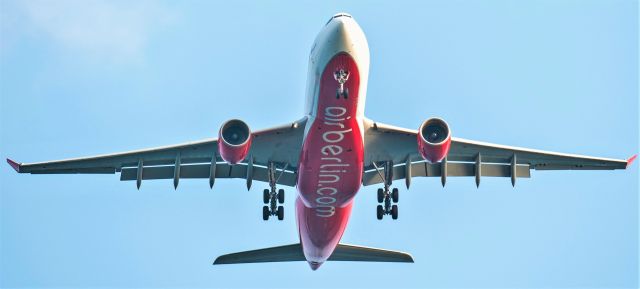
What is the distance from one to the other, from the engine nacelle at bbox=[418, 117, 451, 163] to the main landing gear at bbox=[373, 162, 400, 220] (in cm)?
327

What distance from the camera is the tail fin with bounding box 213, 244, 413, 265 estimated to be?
33.7 meters

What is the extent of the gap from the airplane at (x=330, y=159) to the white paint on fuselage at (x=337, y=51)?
0.11 feet

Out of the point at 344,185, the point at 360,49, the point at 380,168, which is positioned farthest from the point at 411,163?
the point at 360,49

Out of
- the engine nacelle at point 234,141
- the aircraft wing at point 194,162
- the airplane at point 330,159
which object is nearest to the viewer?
the airplane at point 330,159

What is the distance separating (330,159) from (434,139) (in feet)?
10.3

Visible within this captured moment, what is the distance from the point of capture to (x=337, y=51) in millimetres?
25828

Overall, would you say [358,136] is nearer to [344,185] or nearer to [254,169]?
[344,185]

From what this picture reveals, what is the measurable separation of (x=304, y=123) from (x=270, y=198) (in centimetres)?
412

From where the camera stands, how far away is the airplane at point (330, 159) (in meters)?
26.6

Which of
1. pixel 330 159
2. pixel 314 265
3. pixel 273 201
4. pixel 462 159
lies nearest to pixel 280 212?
pixel 273 201

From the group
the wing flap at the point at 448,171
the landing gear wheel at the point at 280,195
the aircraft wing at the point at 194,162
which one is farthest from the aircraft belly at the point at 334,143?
the wing flap at the point at 448,171

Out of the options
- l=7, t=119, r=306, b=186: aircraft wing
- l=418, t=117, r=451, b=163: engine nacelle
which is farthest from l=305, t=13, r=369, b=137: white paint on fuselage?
l=418, t=117, r=451, b=163: engine nacelle

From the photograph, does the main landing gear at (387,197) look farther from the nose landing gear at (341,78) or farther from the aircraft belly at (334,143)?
the nose landing gear at (341,78)

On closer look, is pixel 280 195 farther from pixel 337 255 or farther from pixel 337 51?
pixel 337 51
